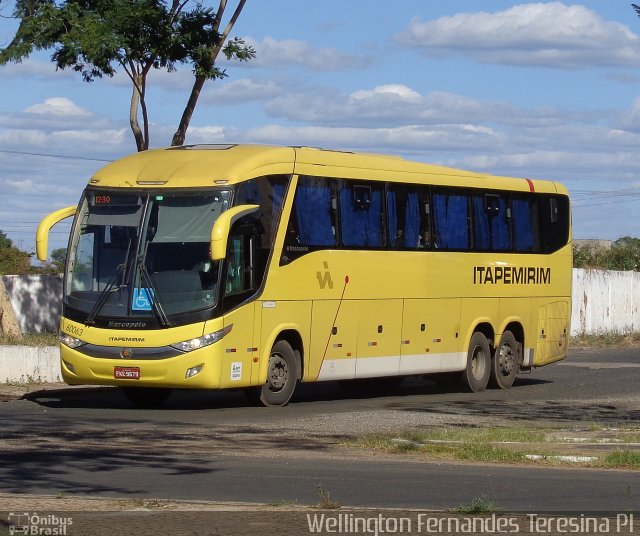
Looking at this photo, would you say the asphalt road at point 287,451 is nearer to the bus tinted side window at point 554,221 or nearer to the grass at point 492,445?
the grass at point 492,445

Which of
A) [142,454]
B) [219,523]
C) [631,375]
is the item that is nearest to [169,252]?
[142,454]

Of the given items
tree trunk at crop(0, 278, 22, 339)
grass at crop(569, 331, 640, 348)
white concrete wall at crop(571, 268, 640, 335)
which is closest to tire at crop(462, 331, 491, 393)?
tree trunk at crop(0, 278, 22, 339)

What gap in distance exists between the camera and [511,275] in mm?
26688

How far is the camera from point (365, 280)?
2308 centimetres

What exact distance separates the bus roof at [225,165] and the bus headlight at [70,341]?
2272 millimetres

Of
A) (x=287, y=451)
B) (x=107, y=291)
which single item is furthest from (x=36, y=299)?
(x=287, y=451)

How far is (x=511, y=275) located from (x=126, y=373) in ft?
30.8

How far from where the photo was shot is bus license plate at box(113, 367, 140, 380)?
19.8 metres

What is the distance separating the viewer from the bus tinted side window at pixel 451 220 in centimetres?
2481

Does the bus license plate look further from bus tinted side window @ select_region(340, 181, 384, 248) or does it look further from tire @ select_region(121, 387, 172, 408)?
bus tinted side window @ select_region(340, 181, 384, 248)

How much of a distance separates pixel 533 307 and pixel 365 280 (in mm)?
5717

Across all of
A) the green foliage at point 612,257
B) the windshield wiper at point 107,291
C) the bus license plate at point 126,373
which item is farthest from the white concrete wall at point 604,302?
the bus license plate at point 126,373

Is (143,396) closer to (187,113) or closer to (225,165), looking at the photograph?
(225,165)

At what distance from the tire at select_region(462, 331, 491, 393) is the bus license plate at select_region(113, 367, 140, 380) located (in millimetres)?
7991
